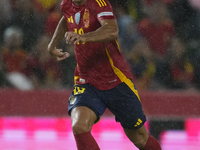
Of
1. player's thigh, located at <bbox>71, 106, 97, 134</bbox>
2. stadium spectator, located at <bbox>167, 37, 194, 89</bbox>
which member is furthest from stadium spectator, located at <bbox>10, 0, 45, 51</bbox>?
player's thigh, located at <bbox>71, 106, 97, 134</bbox>

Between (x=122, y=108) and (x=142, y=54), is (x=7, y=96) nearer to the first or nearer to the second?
(x=142, y=54)

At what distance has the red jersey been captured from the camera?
9.50 feet

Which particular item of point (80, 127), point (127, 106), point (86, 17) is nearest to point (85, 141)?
point (80, 127)

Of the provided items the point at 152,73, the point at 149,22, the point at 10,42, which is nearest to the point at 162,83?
the point at 152,73

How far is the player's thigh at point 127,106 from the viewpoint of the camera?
2.98m

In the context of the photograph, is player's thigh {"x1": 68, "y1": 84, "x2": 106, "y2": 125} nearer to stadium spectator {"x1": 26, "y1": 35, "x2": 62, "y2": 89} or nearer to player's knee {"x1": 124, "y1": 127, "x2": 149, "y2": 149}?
player's knee {"x1": 124, "y1": 127, "x2": 149, "y2": 149}

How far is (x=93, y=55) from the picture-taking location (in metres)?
2.96

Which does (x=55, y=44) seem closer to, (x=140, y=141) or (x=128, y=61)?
(x=140, y=141)

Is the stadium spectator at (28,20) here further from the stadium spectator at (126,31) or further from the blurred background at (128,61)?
the stadium spectator at (126,31)

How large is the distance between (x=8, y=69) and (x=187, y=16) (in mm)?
2880

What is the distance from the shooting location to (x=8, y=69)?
18.5ft

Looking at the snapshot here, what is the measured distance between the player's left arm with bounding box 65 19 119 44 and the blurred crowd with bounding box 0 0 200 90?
2.85 m

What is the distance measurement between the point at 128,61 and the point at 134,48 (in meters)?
0.22

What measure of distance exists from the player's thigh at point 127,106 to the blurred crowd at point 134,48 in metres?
2.54
